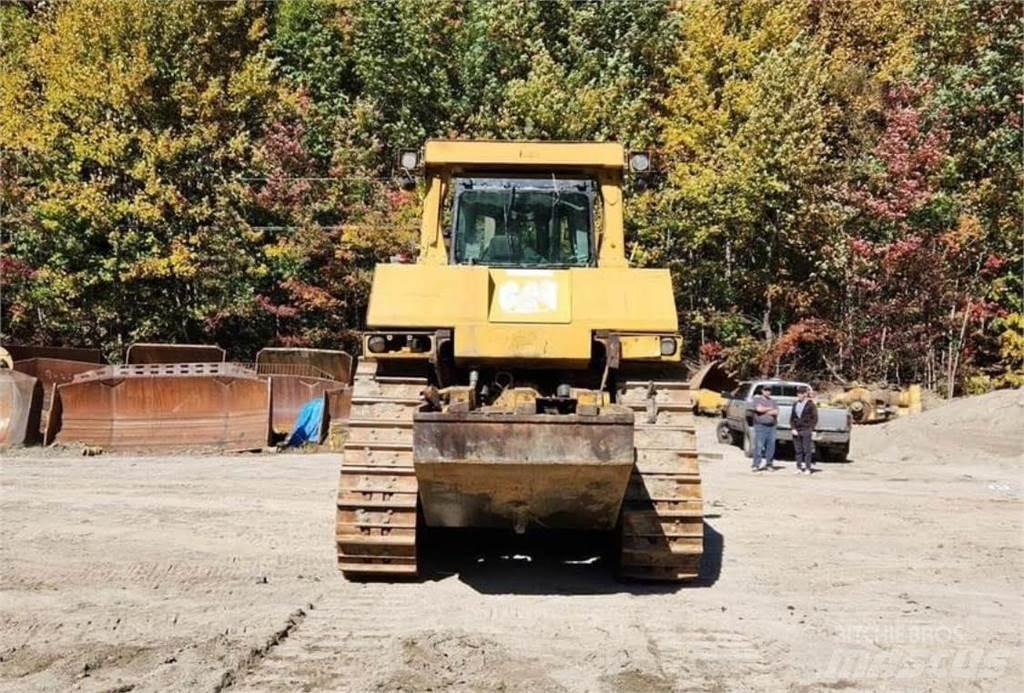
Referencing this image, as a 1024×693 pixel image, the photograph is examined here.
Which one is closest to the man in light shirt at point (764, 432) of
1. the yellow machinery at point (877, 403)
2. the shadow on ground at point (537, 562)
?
the shadow on ground at point (537, 562)

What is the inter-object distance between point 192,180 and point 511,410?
24644 mm

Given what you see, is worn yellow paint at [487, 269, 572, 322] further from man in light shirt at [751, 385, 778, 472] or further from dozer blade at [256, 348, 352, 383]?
dozer blade at [256, 348, 352, 383]

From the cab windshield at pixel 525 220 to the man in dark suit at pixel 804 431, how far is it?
10692mm

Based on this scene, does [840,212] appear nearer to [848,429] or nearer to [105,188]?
[848,429]

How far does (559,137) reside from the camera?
3003 centimetres

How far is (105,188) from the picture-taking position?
28250mm

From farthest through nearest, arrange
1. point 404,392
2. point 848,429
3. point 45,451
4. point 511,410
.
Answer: point 848,429 → point 45,451 → point 404,392 → point 511,410

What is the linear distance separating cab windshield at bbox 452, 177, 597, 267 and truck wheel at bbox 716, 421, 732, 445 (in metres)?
15.7

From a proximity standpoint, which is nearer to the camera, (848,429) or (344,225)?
(848,429)


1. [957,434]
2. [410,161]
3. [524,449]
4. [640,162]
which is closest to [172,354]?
[957,434]

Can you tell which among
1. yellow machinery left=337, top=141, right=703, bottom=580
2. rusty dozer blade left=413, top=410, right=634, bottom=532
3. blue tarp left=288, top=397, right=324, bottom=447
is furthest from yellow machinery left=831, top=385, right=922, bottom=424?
rusty dozer blade left=413, top=410, right=634, bottom=532

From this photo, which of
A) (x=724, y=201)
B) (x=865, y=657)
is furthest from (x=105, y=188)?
(x=865, y=657)

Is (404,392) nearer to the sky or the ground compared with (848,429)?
nearer to the sky

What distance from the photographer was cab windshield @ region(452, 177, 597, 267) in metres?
8.69
